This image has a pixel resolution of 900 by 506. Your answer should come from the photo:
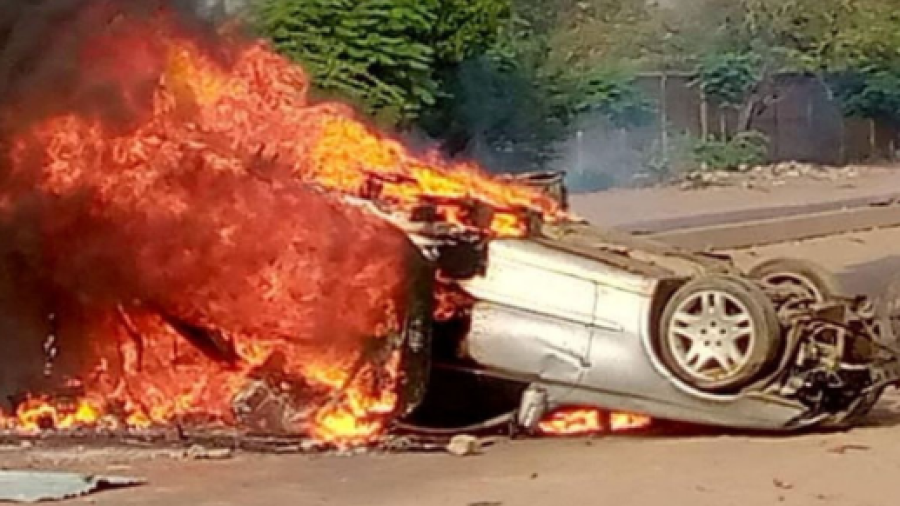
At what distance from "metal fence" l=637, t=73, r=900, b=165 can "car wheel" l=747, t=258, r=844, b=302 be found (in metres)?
33.7

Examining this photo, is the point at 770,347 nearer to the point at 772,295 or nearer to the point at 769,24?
the point at 772,295

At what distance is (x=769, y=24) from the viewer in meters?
49.6

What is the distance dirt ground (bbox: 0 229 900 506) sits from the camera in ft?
29.6

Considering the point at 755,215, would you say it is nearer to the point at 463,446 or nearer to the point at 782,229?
the point at 782,229

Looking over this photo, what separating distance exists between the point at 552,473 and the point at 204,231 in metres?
2.30

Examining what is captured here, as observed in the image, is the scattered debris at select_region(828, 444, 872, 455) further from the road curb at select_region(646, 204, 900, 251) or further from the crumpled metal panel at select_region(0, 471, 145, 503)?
the road curb at select_region(646, 204, 900, 251)

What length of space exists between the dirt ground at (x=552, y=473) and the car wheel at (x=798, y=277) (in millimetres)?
761

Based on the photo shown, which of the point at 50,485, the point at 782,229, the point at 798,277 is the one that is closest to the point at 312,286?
the point at 50,485

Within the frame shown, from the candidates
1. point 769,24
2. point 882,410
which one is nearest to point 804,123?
point 769,24

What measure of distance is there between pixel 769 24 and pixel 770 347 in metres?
40.4

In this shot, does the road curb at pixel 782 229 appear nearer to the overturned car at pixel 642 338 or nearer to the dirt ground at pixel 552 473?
the overturned car at pixel 642 338

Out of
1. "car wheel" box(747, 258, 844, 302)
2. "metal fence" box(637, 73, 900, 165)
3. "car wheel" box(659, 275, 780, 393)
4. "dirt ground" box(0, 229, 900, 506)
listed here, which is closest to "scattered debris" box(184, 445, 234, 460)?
"dirt ground" box(0, 229, 900, 506)

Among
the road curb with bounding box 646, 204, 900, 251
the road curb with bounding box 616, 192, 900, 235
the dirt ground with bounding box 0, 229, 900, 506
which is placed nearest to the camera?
the dirt ground with bounding box 0, 229, 900, 506

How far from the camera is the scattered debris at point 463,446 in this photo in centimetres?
1029
